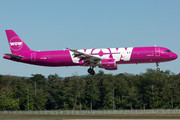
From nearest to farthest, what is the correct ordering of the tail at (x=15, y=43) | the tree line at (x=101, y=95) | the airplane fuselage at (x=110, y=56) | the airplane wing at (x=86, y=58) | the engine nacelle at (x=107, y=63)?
the airplane fuselage at (x=110, y=56) < the engine nacelle at (x=107, y=63) < the airplane wing at (x=86, y=58) < the tail at (x=15, y=43) < the tree line at (x=101, y=95)

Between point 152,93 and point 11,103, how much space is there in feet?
211

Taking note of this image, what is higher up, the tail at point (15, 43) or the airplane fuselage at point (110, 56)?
the tail at point (15, 43)

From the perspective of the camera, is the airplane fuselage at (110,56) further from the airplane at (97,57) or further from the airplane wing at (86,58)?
the airplane wing at (86,58)

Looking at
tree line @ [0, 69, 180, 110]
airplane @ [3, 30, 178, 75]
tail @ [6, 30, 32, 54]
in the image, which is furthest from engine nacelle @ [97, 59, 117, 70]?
tree line @ [0, 69, 180, 110]

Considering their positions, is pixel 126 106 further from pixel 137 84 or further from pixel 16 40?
pixel 16 40

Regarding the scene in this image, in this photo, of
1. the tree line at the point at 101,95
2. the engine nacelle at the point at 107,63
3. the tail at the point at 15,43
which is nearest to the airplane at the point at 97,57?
the engine nacelle at the point at 107,63

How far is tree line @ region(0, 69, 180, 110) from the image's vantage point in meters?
120

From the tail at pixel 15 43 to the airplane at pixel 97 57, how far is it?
1477 mm

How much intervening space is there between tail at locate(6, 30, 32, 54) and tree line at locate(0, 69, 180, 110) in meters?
57.7

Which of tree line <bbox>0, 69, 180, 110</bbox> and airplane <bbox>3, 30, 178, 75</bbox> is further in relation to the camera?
tree line <bbox>0, 69, 180, 110</bbox>

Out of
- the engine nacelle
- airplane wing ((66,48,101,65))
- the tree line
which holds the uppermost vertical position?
airplane wing ((66,48,101,65))

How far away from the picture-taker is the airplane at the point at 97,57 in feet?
180

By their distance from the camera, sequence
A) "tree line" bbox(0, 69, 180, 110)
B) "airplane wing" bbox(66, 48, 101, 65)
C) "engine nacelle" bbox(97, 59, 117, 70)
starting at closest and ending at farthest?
1. "engine nacelle" bbox(97, 59, 117, 70)
2. "airplane wing" bbox(66, 48, 101, 65)
3. "tree line" bbox(0, 69, 180, 110)

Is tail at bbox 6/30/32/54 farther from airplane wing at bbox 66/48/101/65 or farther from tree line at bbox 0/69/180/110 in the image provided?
tree line at bbox 0/69/180/110
